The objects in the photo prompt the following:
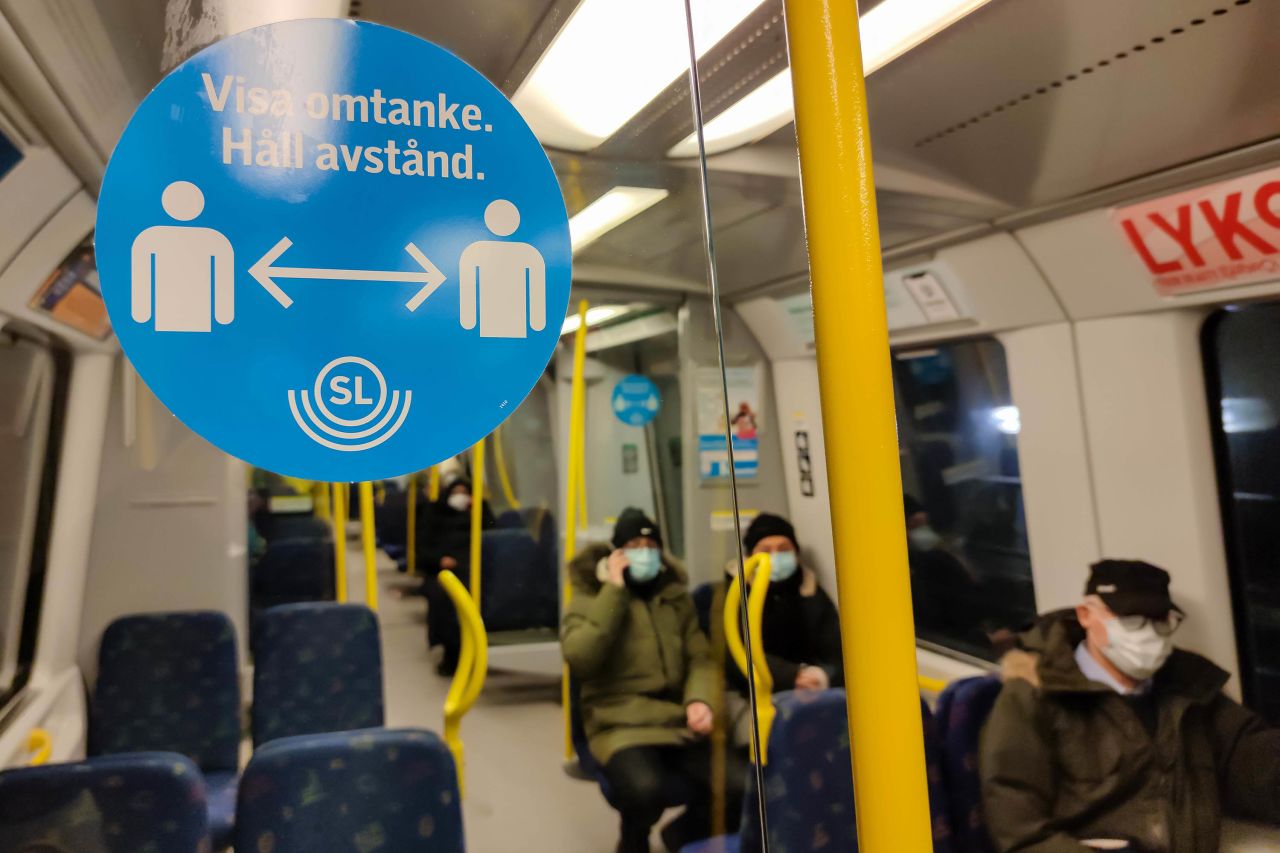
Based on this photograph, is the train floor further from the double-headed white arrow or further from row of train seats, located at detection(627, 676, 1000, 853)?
row of train seats, located at detection(627, 676, 1000, 853)

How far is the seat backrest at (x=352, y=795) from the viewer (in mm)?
752

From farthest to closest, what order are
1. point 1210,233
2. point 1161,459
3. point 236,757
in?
point 1161,459, point 1210,233, point 236,757

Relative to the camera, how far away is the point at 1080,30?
1.49 metres

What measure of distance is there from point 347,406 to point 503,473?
0.33m

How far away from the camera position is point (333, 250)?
1.93 feet

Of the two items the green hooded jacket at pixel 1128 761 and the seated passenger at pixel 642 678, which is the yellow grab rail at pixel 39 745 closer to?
the seated passenger at pixel 642 678

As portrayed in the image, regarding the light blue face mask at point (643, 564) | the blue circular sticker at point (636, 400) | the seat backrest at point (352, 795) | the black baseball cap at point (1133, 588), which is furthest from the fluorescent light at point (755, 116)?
the black baseball cap at point (1133, 588)

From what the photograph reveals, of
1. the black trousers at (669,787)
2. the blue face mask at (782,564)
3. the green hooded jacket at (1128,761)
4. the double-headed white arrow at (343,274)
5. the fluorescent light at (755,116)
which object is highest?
the fluorescent light at (755,116)

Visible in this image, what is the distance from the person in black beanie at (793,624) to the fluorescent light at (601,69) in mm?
2126

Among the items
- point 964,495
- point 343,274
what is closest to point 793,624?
point 964,495

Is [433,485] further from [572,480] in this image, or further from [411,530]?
[572,480]

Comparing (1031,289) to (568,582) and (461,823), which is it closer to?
(568,582)

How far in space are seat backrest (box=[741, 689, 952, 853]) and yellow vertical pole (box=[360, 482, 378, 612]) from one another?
78 centimetres

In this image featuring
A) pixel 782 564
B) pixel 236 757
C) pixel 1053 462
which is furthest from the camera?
pixel 782 564
